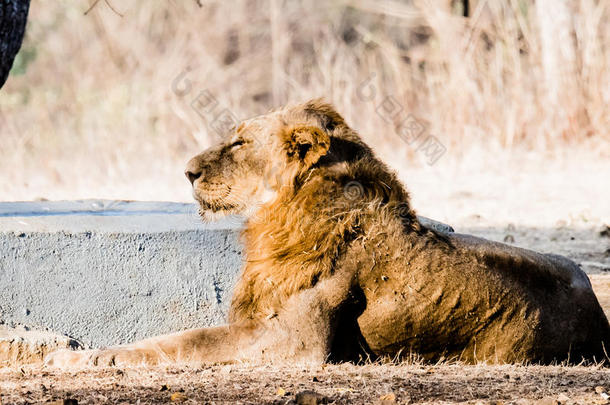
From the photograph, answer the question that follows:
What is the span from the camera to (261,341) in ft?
14.4

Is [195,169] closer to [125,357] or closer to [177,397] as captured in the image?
[125,357]

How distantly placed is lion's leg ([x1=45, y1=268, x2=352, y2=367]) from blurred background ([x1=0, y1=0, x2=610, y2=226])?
20.3 ft

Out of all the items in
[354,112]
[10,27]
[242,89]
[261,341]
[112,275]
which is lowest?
[261,341]

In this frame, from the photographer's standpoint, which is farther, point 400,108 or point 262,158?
point 400,108

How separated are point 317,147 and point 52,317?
188cm

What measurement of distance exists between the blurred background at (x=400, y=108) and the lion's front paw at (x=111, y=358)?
648 cm

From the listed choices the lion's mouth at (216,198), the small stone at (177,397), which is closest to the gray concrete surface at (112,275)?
the lion's mouth at (216,198)

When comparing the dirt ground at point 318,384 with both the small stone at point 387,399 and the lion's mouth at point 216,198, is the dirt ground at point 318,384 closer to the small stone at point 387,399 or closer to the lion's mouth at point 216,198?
the small stone at point 387,399

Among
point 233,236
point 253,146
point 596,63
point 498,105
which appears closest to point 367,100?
point 498,105

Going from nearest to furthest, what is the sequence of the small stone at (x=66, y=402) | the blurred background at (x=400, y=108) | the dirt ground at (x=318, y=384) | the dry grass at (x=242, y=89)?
1. the small stone at (x=66, y=402)
2. the dirt ground at (x=318, y=384)
3. the blurred background at (x=400, y=108)
4. the dry grass at (x=242, y=89)

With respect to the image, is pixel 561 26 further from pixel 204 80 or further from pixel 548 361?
pixel 548 361

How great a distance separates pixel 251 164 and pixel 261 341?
873 millimetres

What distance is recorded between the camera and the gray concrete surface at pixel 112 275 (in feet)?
17.5

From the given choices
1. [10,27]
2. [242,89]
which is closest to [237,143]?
[10,27]
